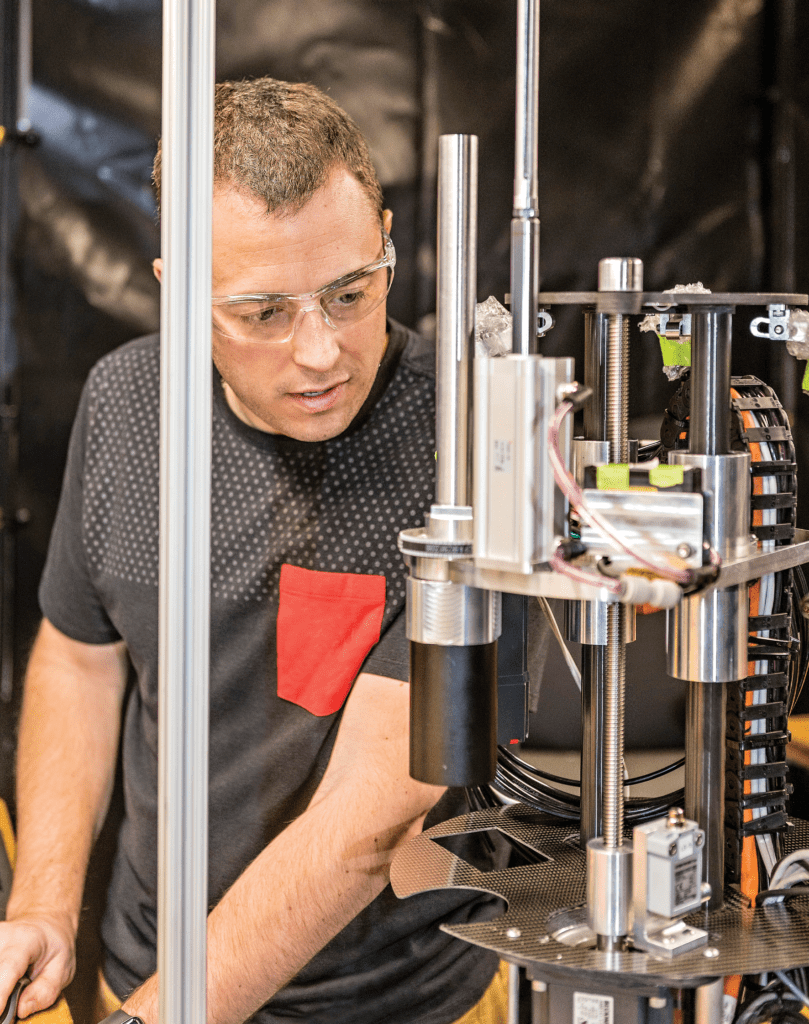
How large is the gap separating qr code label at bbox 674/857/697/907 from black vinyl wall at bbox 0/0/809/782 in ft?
1.99

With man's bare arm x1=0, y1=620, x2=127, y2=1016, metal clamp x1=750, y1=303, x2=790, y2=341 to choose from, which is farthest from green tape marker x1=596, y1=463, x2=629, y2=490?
man's bare arm x1=0, y1=620, x2=127, y2=1016

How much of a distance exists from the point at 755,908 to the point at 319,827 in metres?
0.52

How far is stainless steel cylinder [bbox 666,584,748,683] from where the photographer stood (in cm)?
93

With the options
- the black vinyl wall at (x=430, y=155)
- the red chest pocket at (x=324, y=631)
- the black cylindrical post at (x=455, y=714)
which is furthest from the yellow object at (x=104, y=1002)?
the black cylindrical post at (x=455, y=714)

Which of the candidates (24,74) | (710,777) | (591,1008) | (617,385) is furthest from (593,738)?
(24,74)

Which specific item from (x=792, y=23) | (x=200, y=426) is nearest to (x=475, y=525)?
(x=200, y=426)

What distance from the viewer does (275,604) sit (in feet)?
4.25

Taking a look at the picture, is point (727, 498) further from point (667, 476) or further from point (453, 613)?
point (453, 613)

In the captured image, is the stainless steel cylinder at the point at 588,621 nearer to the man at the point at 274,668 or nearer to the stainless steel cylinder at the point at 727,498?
the stainless steel cylinder at the point at 727,498

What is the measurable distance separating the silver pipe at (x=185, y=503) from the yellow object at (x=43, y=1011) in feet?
0.66

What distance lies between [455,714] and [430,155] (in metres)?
0.67

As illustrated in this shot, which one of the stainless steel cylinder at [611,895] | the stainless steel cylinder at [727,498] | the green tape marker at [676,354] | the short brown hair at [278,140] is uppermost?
the short brown hair at [278,140]

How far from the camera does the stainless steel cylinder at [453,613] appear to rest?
2.90ft

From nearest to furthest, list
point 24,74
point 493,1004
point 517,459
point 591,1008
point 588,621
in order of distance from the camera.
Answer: point 517,459, point 591,1008, point 588,621, point 24,74, point 493,1004
